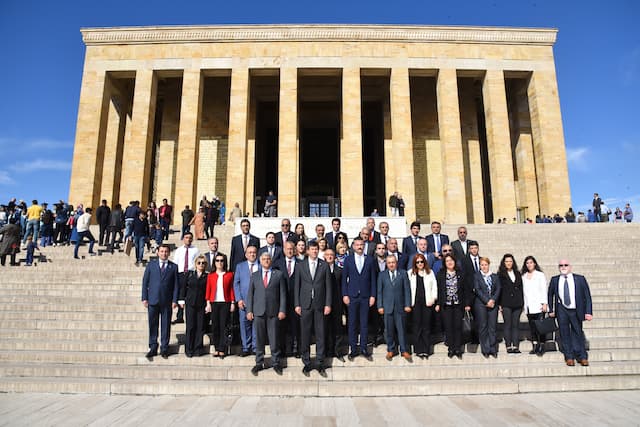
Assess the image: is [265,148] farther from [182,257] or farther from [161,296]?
[161,296]

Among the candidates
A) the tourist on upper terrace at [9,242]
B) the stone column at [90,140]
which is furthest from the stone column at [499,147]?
the stone column at [90,140]

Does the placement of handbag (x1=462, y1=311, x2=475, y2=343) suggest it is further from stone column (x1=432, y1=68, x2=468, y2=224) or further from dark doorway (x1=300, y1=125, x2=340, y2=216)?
dark doorway (x1=300, y1=125, x2=340, y2=216)

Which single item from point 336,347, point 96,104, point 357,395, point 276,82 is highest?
point 276,82

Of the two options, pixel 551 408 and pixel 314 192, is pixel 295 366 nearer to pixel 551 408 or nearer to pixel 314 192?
pixel 551 408

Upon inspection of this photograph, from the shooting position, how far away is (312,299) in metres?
5.01

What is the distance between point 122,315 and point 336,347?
3889mm

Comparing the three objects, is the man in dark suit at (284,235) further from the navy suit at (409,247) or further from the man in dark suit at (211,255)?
the navy suit at (409,247)

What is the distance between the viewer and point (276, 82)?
22406 millimetres

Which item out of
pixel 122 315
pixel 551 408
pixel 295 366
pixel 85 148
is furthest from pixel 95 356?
pixel 85 148

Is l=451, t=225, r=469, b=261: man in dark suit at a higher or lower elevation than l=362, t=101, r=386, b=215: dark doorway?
lower

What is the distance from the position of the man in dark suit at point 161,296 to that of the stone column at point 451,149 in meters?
15.9

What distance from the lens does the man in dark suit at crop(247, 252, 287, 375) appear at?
4.90 meters

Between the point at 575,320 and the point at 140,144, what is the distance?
19586 millimetres

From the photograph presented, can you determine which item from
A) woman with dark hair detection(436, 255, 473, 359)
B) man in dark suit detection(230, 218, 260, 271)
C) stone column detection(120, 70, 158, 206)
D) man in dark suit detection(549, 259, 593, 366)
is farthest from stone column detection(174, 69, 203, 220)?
man in dark suit detection(549, 259, 593, 366)
